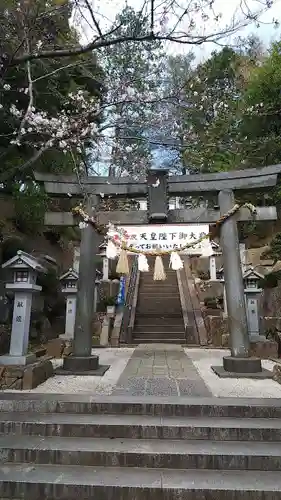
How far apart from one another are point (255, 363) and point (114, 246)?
3.63 meters

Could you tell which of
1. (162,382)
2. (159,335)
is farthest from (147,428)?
(159,335)

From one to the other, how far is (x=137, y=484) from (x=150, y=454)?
1.26ft

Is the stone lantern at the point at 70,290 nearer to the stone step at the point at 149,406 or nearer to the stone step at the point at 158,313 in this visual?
the stone step at the point at 158,313

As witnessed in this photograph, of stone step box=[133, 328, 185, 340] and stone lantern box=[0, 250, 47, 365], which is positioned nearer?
stone lantern box=[0, 250, 47, 365]

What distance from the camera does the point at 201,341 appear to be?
10906 millimetres

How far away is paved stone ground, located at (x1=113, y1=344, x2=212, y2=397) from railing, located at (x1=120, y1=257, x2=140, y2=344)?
7.52 ft

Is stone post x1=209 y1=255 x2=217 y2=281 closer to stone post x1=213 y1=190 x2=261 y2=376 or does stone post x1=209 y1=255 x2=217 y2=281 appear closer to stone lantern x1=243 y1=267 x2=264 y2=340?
stone lantern x1=243 y1=267 x2=264 y2=340

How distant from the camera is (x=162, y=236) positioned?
7.36 metres

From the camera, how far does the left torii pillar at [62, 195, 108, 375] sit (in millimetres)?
6500

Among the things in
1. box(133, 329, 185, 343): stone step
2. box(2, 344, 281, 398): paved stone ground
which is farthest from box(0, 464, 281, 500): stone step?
box(133, 329, 185, 343): stone step

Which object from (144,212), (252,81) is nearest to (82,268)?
(144,212)

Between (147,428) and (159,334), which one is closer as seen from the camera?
(147,428)

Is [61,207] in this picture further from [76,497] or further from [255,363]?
[76,497]

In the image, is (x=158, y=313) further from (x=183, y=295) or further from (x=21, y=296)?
(x=21, y=296)
